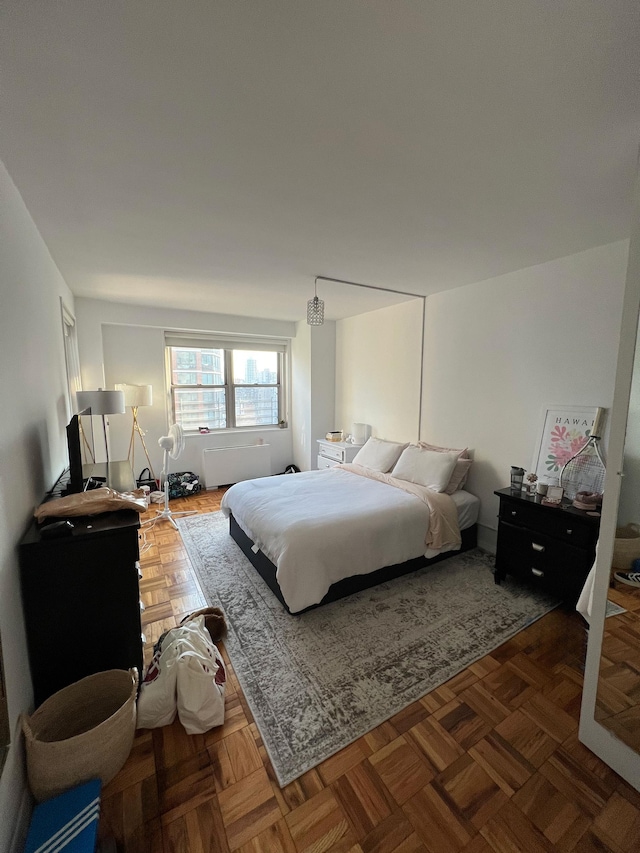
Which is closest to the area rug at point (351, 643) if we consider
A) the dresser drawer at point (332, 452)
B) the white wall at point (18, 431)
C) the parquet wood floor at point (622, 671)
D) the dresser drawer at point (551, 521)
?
the dresser drawer at point (551, 521)

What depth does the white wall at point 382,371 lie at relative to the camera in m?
3.88

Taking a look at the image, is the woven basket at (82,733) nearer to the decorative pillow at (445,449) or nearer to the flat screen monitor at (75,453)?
the flat screen monitor at (75,453)

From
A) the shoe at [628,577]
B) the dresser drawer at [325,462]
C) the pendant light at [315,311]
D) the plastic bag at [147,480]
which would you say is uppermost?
the pendant light at [315,311]

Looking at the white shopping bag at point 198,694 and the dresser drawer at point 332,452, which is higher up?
the dresser drawer at point 332,452

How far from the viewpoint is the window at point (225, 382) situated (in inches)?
191

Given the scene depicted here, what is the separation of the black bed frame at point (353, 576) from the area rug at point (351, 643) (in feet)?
0.18

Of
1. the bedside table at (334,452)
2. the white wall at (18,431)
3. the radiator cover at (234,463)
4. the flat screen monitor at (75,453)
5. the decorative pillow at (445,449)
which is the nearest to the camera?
the white wall at (18,431)

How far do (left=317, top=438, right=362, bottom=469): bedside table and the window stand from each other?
1.20 metres

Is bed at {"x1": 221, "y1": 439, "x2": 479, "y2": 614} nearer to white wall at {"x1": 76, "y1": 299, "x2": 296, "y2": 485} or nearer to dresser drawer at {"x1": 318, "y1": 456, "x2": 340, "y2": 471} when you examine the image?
dresser drawer at {"x1": 318, "y1": 456, "x2": 340, "y2": 471}

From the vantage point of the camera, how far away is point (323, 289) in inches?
134

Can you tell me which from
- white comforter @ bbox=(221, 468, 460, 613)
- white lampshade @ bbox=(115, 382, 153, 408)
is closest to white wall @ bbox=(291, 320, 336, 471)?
white comforter @ bbox=(221, 468, 460, 613)

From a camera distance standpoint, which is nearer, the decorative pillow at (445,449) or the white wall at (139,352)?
the decorative pillow at (445,449)

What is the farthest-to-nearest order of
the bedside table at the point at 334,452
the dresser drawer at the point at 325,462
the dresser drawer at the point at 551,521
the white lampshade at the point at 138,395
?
1. the dresser drawer at the point at 325,462
2. the bedside table at the point at 334,452
3. the white lampshade at the point at 138,395
4. the dresser drawer at the point at 551,521

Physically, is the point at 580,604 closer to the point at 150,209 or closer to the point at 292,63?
the point at 292,63
